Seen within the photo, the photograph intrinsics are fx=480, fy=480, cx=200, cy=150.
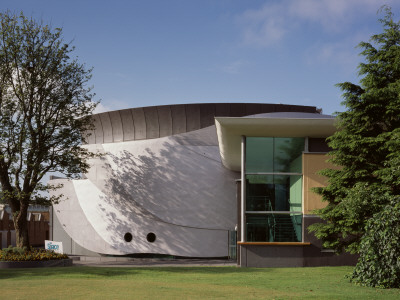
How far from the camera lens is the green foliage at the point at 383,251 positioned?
1133 cm

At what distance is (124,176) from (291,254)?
1337 centimetres

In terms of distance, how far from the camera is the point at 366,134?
1628cm

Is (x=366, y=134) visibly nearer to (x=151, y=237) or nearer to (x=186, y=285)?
(x=186, y=285)

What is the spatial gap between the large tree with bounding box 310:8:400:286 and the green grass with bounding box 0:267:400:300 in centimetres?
174

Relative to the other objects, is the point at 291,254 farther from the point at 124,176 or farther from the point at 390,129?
the point at 124,176

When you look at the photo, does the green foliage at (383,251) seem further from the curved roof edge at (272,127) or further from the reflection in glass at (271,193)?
the reflection in glass at (271,193)

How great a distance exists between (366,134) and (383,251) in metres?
5.74

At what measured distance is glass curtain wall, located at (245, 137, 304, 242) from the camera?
63.6 feet

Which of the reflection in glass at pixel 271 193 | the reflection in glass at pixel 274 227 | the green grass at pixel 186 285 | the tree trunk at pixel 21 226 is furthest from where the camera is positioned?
the tree trunk at pixel 21 226

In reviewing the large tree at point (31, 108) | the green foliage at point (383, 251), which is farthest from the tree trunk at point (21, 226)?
the green foliage at point (383, 251)

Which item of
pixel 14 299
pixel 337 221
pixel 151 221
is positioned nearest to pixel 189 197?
pixel 151 221

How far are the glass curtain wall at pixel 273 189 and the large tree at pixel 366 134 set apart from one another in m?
2.75

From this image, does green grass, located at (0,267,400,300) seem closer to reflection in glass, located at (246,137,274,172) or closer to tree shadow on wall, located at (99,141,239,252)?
reflection in glass, located at (246,137,274,172)

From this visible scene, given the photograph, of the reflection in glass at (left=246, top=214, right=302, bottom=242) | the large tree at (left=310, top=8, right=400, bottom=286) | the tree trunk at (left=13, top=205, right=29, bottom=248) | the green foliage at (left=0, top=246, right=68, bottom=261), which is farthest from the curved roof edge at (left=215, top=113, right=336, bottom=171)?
the tree trunk at (left=13, top=205, right=29, bottom=248)
